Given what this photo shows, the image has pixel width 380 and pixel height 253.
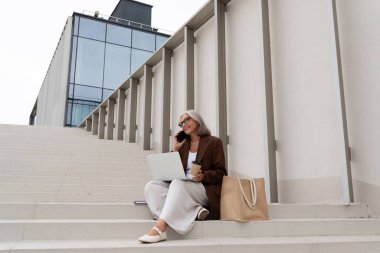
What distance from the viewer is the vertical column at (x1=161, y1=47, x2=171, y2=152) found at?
874 cm

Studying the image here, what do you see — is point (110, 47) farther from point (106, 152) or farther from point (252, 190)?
point (252, 190)

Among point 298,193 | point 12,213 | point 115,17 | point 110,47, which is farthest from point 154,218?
point 115,17

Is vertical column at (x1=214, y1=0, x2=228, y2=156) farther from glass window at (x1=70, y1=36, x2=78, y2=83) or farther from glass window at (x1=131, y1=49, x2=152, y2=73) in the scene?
glass window at (x1=131, y1=49, x2=152, y2=73)

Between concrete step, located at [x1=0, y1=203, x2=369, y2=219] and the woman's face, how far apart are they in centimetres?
87

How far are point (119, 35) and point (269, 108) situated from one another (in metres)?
21.1

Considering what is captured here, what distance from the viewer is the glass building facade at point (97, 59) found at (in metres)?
22.7

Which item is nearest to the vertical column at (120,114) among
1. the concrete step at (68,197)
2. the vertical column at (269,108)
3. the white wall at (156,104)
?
the white wall at (156,104)

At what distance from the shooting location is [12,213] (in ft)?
11.1

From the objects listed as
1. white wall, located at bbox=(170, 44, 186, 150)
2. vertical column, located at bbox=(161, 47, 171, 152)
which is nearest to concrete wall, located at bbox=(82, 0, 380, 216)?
white wall, located at bbox=(170, 44, 186, 150)

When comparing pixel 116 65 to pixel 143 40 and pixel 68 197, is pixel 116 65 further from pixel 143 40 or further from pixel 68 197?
pixel 68 197

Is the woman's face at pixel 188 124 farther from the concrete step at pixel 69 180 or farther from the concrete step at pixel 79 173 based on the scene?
the concrete step at pixel 79 173

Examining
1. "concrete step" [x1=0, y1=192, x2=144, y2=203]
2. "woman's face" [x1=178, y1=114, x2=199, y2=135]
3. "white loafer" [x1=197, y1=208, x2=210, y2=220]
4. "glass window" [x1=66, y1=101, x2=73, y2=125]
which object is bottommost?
"white loafer" [x1=197, y1=208, x2=210, y2=220]

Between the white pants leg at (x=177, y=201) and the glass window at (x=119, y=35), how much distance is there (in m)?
22.1

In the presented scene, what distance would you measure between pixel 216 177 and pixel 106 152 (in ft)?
18.6
